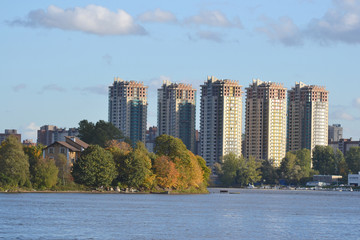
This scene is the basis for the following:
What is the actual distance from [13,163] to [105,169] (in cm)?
1671

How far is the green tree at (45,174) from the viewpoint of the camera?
116 m

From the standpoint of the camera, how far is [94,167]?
120 metres

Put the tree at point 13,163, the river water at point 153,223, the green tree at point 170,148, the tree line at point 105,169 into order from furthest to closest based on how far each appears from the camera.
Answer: the green tree at point 170,148 < the tree line at point 105,169 < the tree at point 13,163 < the river water at point 153,223

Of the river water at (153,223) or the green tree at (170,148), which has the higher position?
the green tree at (170,148)

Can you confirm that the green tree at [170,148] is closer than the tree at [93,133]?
Yes

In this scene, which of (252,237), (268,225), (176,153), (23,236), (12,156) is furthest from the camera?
(176,153)

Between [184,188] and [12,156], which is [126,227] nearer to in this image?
[12,156]

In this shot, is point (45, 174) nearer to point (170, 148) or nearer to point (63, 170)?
point (63, 170)

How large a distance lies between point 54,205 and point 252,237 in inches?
1429

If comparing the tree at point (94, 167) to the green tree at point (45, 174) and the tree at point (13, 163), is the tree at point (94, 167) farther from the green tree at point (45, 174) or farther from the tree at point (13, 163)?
the tree at point (13, 163)

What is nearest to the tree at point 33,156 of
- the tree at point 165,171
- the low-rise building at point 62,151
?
the low-rise building at point 62,151

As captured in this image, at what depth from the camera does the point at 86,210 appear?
82250 mm

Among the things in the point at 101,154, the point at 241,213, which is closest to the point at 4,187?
the point at 101,154

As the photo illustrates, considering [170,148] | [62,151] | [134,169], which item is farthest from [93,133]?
[134,169]
